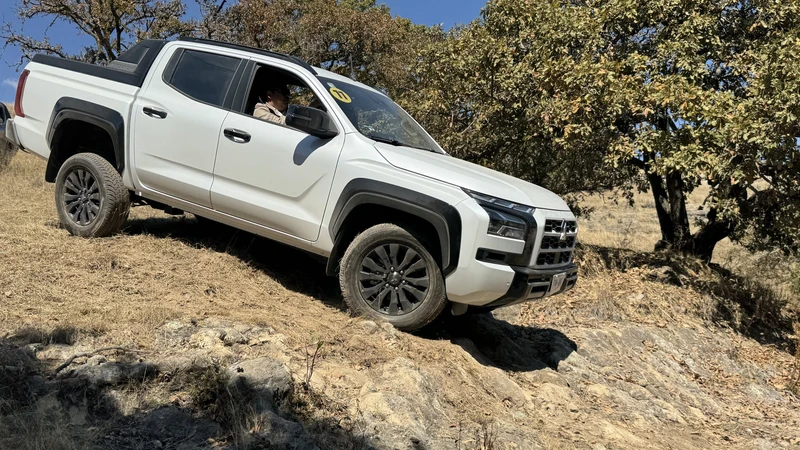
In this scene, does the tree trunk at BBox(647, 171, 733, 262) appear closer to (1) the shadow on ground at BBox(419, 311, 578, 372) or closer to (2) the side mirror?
(1) the shadow on ground at BBox(419, 311, 578, 372)

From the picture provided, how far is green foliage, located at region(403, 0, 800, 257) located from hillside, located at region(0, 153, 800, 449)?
6.98 ft

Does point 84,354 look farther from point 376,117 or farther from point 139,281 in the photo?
point 376,117

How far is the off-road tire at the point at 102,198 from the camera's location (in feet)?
20.0

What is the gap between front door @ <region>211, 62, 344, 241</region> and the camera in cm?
513

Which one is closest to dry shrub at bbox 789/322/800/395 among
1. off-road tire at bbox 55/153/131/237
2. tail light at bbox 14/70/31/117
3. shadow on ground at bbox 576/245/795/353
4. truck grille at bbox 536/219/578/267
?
shadow on ground at bbox 576/245/795/353

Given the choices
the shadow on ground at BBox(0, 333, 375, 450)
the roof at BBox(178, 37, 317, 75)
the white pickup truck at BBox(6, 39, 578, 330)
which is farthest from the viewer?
the roof at BBox(178, 37, 317, 75)

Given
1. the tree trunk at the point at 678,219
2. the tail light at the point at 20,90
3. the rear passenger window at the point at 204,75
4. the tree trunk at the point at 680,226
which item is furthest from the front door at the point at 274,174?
the tree trunk at the point at 678,219

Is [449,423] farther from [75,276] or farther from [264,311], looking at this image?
[75,276]

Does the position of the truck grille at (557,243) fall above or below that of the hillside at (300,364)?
above

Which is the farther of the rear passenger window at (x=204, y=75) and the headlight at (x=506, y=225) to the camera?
the rear passenger window at (x=204, y=75)

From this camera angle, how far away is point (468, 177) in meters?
4.71

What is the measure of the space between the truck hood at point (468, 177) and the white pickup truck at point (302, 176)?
0.02 meters

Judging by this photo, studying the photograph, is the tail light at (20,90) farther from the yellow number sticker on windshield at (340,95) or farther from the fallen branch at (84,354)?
the fallen branch at (84,354)

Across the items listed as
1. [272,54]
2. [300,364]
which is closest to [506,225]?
[300,364]
